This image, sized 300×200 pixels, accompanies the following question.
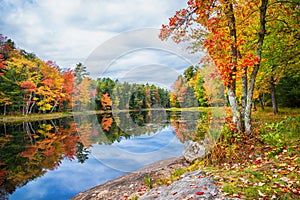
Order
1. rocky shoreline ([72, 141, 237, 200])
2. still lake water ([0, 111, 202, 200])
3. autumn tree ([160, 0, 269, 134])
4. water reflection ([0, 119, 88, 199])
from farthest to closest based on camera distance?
1. water reflection ([0, 119, 88, 199])
2. still lake water ([0, 111, 202, 200])
3. autumn tree ([160, 0, 269, 134])
4. rocky shoreline ([72, 141, 237, 200])

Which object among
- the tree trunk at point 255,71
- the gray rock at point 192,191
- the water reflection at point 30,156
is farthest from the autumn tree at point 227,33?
the water reflection at point 30,156

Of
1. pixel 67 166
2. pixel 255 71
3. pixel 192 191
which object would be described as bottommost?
pixel 67 166

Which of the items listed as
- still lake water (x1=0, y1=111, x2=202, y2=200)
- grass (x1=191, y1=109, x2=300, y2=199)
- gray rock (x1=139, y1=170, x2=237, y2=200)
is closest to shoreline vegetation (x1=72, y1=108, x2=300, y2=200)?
grass (x1=191, y1=109, x2=300, y2=199)

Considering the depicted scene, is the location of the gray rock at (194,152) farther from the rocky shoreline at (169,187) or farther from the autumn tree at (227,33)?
the autumn tree at (227,33)

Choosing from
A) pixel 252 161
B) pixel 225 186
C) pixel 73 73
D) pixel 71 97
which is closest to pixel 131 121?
pixel 252 161

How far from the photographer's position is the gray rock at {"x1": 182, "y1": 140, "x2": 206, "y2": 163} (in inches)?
268

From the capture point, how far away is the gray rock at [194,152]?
682cm

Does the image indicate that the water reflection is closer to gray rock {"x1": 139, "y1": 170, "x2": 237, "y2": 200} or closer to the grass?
gray rock {"x1": 139, "y1": 170, "x2": 237, "y2": 200}

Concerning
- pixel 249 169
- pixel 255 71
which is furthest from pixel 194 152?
pixel 255 71

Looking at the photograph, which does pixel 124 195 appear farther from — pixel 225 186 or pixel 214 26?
pixel 214 26

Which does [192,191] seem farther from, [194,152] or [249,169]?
[194,152]

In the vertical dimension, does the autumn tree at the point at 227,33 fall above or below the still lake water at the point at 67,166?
above

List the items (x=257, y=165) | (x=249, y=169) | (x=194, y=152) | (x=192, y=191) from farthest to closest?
1. (x=194, y=152)
2. (x=257, y=165)
3. (x=249, y=169)
4. (x=192, y=191)

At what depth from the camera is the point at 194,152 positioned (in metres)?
7.12
